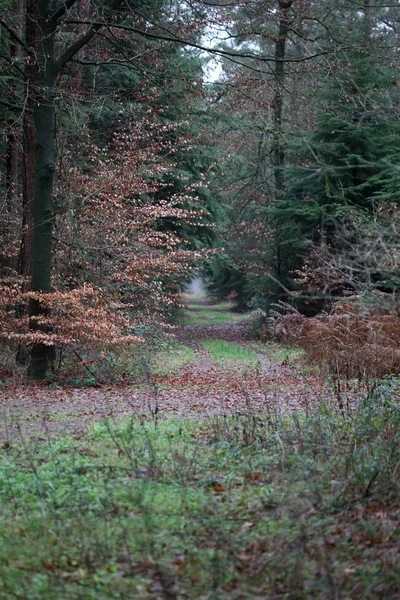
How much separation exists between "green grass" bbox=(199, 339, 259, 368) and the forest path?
0.06 meters

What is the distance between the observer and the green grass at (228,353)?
54.6 ft

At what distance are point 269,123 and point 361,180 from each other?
4.35 metres

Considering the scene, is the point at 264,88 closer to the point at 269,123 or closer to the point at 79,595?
the point at 269,123

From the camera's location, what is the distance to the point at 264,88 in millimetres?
16047

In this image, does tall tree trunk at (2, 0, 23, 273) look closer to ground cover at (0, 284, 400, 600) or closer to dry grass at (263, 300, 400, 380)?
dry grass at (263, 300, 400, 380)

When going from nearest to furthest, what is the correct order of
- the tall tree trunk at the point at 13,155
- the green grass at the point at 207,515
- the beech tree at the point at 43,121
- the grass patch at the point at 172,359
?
1. the green grass at the point at 207,515
2. the beech tree at the point at 43,121
3. the grass patch at the point at 172,359
4. the tall tree trunk at the point at 13,155

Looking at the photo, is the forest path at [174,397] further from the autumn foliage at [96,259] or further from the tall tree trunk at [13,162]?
the tall tree trunk at [13,162]

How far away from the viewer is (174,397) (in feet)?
34.0

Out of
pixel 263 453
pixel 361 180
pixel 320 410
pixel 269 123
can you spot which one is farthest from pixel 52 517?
pixel 269 123

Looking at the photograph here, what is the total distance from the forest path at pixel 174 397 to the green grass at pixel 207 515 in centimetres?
102

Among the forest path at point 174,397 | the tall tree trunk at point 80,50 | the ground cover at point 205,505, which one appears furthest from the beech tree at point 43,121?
the ground cover at point 205,505

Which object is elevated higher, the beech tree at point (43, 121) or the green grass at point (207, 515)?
the beech tree at point (43, 121)

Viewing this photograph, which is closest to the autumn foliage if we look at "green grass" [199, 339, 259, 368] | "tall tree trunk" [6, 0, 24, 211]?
"tall tree trunk" [6, 0, 24, 211]

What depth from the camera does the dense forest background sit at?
11.9m
